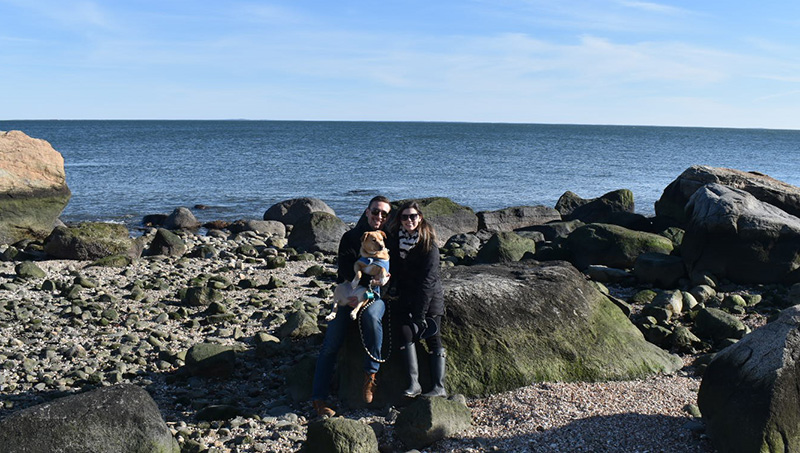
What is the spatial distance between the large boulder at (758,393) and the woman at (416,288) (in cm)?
250

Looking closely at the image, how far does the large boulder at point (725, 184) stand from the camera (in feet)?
55.2

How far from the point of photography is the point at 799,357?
18.9 ft

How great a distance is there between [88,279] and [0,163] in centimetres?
664

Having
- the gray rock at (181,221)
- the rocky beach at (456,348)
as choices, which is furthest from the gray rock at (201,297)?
the gray rock at (181,221)

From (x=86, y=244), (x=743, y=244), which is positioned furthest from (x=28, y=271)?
(x=743, y=244)

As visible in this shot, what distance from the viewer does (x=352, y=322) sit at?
738 cm

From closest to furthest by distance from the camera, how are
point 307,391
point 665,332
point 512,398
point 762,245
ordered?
point 512,398 → point 307,391 → point 665,332 → point 762,245

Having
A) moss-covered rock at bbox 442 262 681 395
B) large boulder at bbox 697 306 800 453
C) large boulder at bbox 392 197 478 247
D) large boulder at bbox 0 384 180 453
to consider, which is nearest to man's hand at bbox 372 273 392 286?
moss-covered rock at bbox 442 262 681 395

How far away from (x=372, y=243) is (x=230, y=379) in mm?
2863

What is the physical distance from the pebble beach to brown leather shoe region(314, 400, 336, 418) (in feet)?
0.54

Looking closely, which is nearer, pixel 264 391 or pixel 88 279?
pixel 264 391

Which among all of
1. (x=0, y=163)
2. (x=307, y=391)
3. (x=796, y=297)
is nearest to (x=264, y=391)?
(x=307, y=391)

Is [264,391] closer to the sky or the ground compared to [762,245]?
closer to the ground

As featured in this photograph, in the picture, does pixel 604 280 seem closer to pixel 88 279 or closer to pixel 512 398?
pixel 512 398
